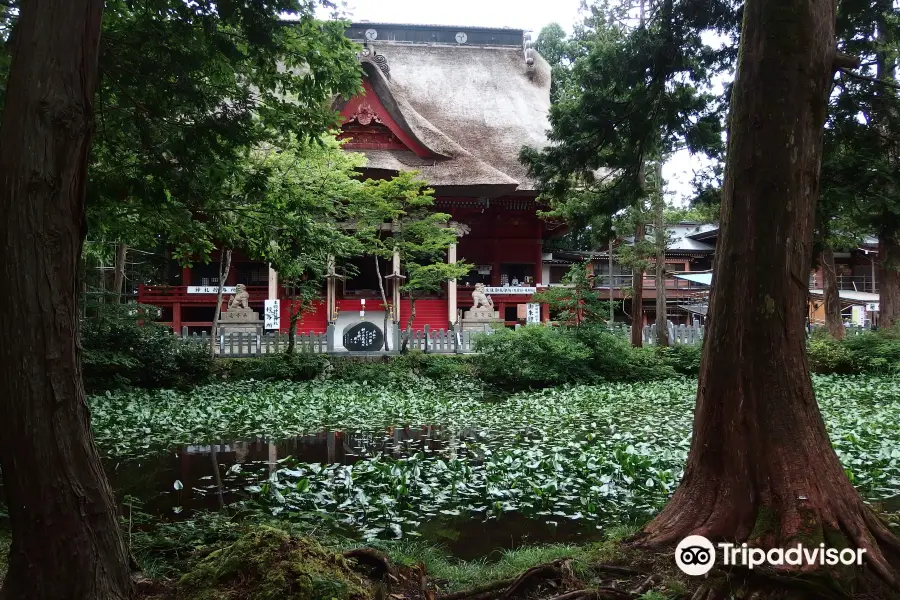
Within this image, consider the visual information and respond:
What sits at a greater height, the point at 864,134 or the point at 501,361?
the point at 864,134

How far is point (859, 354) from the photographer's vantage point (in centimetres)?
1400

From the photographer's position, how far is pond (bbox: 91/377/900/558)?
4363 mm

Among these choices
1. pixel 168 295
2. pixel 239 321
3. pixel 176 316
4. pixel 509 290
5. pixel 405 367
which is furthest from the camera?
pixel 509 290

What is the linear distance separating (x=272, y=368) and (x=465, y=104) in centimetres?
1620

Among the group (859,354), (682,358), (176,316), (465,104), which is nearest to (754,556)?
(682,358)

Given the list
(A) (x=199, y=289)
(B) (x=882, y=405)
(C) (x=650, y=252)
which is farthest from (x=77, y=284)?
(A) (x=199, y=289)

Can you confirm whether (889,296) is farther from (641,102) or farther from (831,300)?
(641,102)

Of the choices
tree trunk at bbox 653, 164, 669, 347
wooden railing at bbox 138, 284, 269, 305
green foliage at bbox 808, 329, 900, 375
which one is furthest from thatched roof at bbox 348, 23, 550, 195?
green foliage at bbox 808, 329, 900, 375

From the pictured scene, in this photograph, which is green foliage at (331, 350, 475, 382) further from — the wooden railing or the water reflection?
the wooden railing

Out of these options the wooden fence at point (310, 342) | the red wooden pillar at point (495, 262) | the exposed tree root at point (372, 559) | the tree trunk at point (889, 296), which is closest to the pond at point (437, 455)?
the exposed tree root at point (372, 559)

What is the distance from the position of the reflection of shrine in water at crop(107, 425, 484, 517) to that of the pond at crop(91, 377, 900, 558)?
2 centimetres

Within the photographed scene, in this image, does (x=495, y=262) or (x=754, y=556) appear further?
(x=495, y=262)

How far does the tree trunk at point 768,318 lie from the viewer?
2891 millimetres

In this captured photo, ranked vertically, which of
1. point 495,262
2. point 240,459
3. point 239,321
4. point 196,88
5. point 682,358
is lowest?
point 240,459
